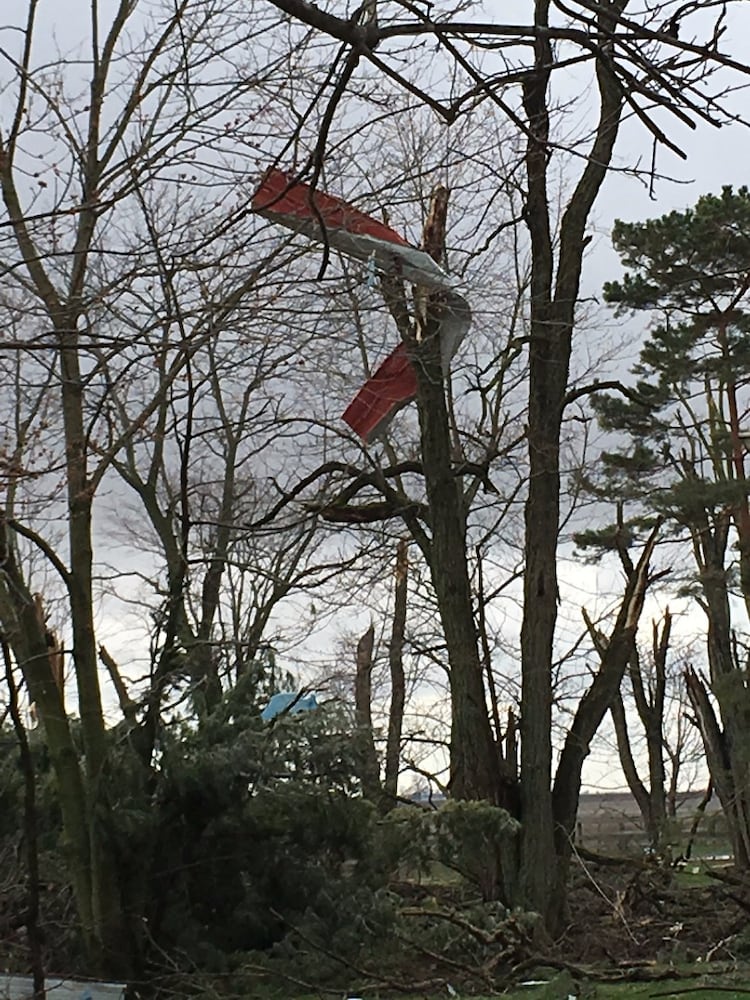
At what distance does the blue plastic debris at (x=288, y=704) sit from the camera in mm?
8008

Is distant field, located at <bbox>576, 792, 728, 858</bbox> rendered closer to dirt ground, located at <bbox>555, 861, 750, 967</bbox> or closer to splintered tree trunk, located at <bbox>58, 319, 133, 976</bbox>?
dirt ground, located at <bbox>555, 861, 750, 967</bbox>

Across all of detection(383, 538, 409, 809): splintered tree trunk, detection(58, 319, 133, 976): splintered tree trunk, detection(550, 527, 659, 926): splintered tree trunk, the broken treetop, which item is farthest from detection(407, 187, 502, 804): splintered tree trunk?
detection(383, 538, 409, 809): splintered tree trunk

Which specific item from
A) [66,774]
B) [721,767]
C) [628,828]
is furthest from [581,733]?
[721,767]

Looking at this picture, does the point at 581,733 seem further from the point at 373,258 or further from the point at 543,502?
the point at 373,258

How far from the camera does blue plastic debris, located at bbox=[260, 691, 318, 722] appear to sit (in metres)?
8.01

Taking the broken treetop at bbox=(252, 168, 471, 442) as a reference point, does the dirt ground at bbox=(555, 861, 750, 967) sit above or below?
below

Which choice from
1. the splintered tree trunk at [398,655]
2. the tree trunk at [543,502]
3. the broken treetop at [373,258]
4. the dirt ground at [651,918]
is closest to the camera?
the broken treetop at [373,258]

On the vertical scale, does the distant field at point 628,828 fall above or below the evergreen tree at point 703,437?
below

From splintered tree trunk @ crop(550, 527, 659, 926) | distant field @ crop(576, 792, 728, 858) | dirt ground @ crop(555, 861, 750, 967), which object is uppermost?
splintered tree trunk @ crop(550, 527, 659, 926)

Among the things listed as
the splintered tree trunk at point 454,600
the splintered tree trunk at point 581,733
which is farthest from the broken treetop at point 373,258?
the splintered tree trunk at point 581,733

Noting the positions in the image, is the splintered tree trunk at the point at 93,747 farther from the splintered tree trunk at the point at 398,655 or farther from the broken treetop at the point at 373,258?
the splintered tree trunk at the point at 398,655

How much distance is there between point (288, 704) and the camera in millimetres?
8039

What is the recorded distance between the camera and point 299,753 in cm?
784

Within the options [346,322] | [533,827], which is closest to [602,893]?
[533,827]
